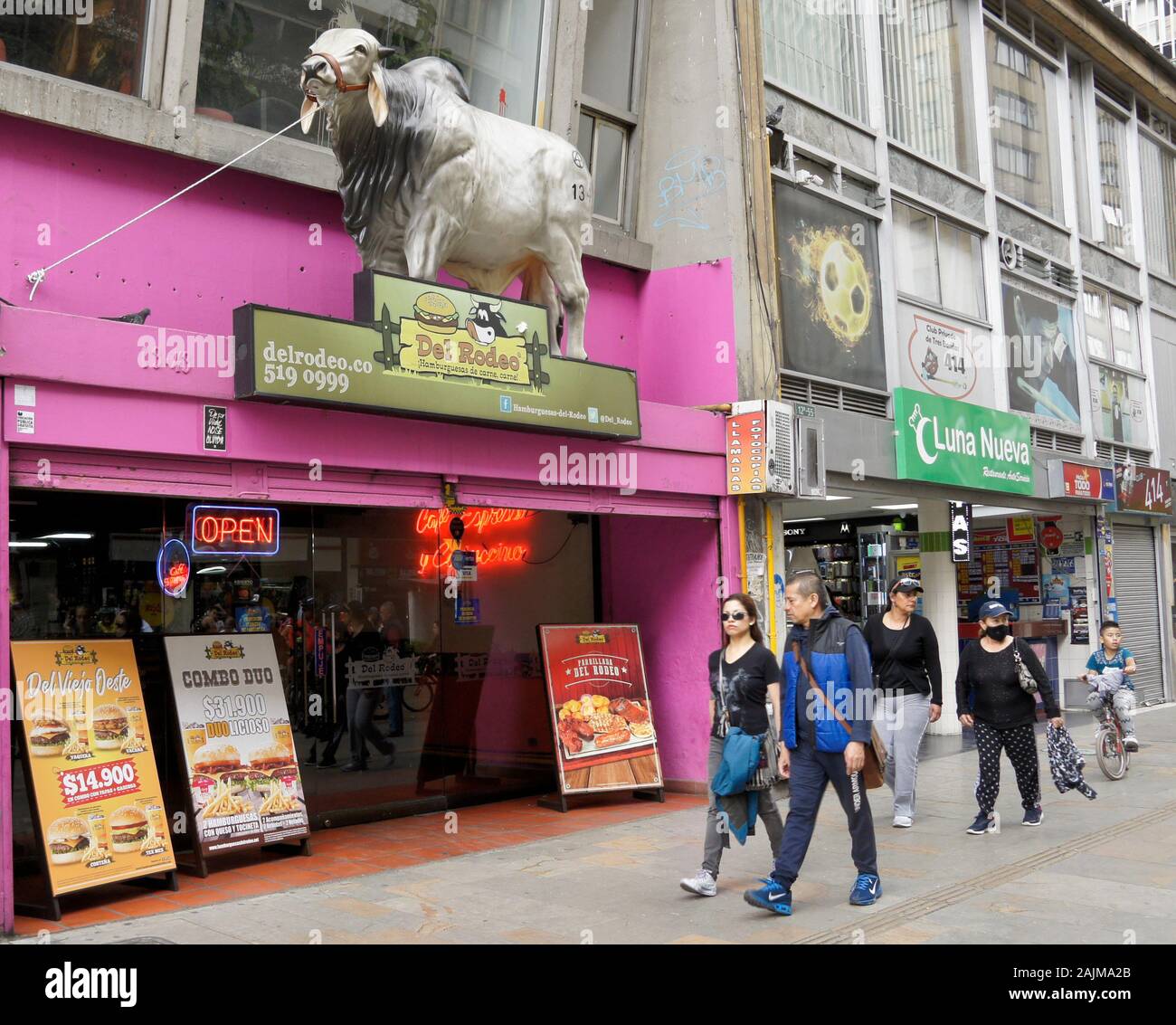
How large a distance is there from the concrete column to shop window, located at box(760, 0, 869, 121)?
5.24m

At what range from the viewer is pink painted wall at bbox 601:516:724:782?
11.6 metres

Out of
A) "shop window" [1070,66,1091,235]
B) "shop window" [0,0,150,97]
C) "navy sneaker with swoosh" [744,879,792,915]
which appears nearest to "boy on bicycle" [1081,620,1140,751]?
"navy sneaker with swoosh" [744,879,792,915]

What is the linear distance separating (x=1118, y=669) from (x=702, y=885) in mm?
6639

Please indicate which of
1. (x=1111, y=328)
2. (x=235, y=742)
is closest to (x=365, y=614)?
(x=235, y=742)

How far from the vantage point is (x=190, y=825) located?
8.00 meters

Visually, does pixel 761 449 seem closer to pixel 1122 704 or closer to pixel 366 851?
pixel 1122 704

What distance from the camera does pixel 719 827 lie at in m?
7.27

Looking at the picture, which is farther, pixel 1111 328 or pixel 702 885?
pixel 1111 328

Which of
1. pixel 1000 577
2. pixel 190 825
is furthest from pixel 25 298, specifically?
pixel 1000 577

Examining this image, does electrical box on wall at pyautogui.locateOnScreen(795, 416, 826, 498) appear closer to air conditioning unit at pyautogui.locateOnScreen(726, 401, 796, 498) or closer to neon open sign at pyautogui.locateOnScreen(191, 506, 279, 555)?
air conditioning unit at pyautogui.locateOnScreen(726, 401, 796, 498)

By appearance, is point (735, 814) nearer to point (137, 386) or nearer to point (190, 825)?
point (190, 825)

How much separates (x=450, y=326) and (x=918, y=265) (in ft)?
28.5

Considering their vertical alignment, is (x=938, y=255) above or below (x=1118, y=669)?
above

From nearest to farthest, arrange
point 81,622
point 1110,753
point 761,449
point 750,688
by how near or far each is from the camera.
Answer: point 750,688 < point 81,622 < point 761,449 < point 1110,753
